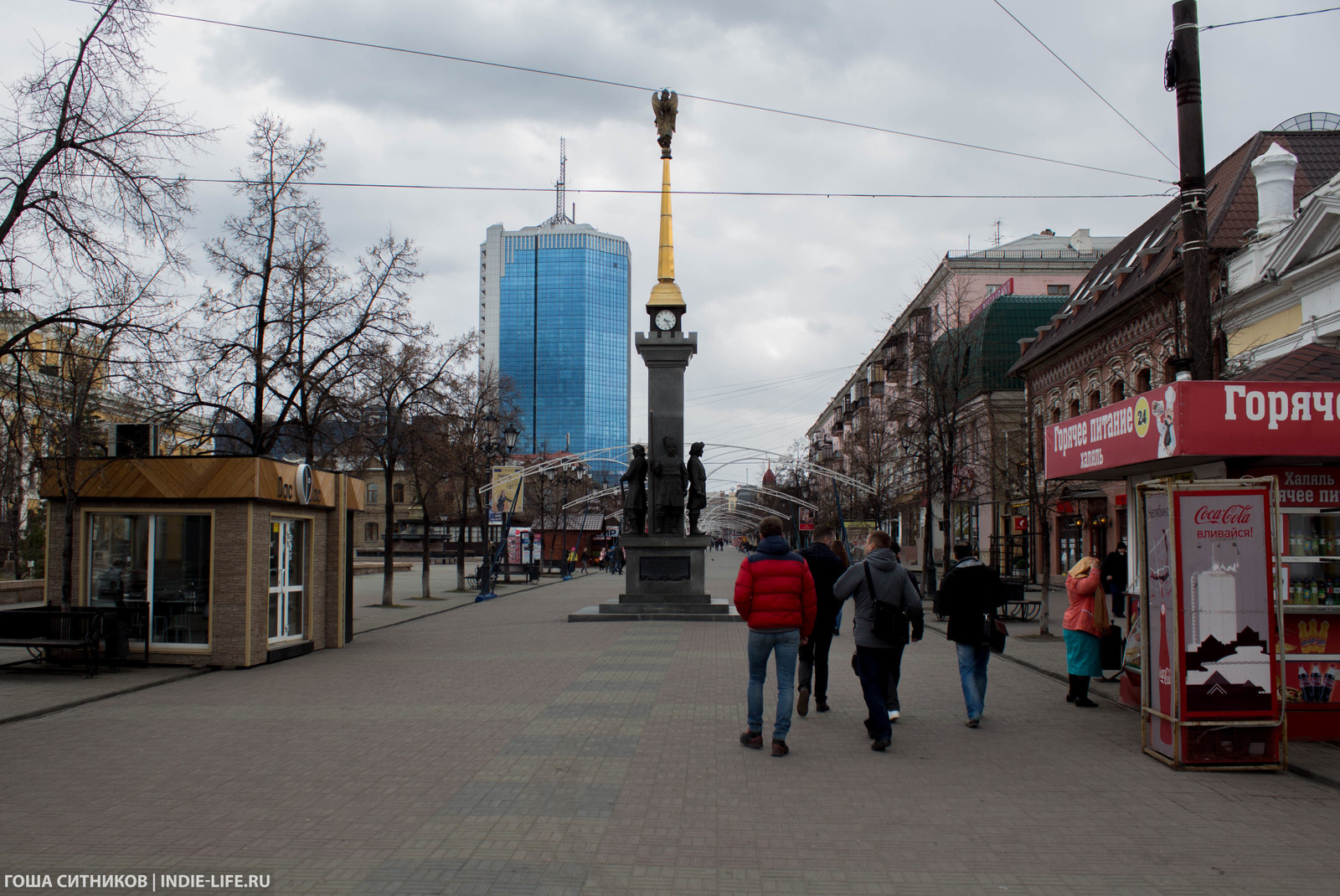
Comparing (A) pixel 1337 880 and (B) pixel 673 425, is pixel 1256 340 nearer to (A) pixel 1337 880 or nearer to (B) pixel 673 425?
(B) pixel 673 425

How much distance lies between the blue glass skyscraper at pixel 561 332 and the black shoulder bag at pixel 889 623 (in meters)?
117

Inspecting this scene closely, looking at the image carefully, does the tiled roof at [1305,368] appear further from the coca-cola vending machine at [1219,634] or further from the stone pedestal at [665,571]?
the stone pedestal at [665,571]

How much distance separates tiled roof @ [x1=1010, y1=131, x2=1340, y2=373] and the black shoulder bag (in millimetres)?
15255

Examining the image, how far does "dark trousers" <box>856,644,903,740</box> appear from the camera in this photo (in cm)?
848

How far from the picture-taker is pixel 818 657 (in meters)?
10.3

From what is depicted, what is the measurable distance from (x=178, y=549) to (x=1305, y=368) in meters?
13.8

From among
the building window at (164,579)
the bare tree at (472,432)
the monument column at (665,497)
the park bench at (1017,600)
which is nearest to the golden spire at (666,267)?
the monument column at (665,497)

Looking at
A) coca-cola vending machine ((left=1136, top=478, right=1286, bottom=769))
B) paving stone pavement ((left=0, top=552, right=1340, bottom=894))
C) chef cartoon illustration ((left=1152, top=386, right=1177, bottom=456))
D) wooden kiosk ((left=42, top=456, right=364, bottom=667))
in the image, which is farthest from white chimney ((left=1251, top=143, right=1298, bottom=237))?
wooden kiosk ((left=42, top=456, right=364, bottom=667))

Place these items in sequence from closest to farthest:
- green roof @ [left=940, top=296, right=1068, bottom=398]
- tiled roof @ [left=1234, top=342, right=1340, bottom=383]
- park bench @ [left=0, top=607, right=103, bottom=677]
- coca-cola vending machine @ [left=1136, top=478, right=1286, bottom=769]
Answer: coca-cola vending machine @ [left=1136, top=478, right=1286, bottom=769], tiled roof @ [left=1234, top=342, right=1340, bottom=383], park bench @ [left=0, top=607, right=103, bottom=677], green roof @ [left=940, top=296, right=1068, bottom=398]

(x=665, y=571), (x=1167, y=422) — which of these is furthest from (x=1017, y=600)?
(x=1167, y=422)

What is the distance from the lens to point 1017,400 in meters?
45.7

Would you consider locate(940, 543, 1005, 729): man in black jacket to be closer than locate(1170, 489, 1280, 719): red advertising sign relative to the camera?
No

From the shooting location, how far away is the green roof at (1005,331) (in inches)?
1815

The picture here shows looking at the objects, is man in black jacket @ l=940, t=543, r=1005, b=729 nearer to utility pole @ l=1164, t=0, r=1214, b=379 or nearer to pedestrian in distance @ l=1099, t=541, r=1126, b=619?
utility pole @ l=1164, t=0, r=1214, b=379
